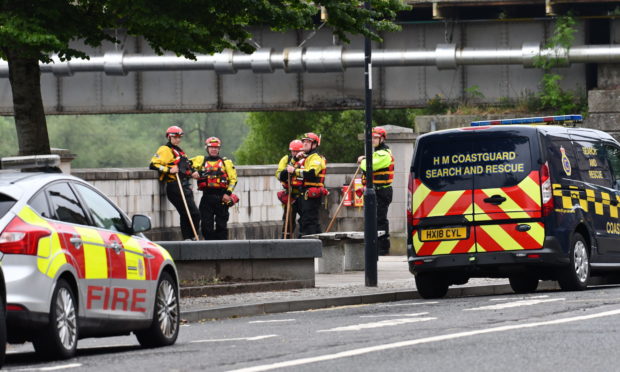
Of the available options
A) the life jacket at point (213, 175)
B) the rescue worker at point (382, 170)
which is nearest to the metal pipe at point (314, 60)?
the rescue worker at point (382, 170)

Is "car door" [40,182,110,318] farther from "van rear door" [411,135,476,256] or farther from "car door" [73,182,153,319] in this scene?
"van rear door" [411,135,476,256]

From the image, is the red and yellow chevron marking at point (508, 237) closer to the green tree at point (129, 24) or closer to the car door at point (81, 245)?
the green tree at point (129, 24)

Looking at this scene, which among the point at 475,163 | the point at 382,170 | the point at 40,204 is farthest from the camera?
the point at 382,170

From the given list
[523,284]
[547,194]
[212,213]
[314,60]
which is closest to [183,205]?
[212,213]

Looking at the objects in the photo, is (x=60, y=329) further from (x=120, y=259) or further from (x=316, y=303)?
(x=316, y=303)

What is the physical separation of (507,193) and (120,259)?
732 cm

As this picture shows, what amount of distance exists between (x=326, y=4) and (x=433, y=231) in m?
3.02

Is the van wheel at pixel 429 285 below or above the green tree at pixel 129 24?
below

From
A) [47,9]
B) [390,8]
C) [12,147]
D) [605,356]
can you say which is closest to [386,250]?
[390,8]

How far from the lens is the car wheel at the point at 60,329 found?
34.0 feet

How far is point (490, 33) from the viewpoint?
35.6m

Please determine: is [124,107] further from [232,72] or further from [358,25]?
[358,25]

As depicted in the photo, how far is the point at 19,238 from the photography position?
403 inches

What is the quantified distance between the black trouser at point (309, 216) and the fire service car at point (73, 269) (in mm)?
11575
